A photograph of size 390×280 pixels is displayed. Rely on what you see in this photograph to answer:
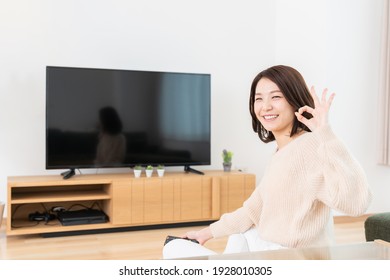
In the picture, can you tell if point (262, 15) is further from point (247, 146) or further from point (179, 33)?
point (247, 146)

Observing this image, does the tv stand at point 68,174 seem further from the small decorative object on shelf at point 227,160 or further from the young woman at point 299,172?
the young woman at point 299,172

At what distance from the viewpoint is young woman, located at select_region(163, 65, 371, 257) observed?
3.84ft

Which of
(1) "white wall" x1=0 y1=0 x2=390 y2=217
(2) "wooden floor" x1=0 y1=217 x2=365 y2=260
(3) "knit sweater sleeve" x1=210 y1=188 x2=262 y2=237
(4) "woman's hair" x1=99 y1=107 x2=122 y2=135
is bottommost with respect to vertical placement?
(2) "wooden floor" x1=0 y1=217 x2=365 y2=260

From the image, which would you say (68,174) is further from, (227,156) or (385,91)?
(385,91)

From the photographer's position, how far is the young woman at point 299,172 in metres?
1.17

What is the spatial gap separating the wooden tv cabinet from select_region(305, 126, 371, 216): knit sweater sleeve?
2602 millimetres

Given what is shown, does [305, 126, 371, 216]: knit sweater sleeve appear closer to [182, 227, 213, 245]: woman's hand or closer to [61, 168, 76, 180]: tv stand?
[182, 227, 213, 245]: woman's hand

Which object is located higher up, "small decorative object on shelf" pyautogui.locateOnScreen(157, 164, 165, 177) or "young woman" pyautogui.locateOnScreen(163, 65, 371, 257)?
"young woman" pyautogui.locateOnScreen(163, 65, 371, 257)

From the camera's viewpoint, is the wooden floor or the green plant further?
the green plant

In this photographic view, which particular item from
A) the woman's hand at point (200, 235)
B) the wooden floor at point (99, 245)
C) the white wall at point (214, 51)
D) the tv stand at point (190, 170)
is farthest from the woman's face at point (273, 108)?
the white wall at point (214, 51)

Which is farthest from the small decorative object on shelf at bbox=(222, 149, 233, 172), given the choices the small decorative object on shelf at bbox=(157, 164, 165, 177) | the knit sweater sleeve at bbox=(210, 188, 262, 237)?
the knit sweater sleeve at bbox=(210, 188, 262, 237)


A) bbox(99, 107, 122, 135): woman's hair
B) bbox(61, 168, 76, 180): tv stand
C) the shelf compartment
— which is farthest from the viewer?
bbox(99, 107, 122, 135): woman's hair

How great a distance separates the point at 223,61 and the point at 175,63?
51 centimetres

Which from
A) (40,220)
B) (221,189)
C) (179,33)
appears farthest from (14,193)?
(179,33)
